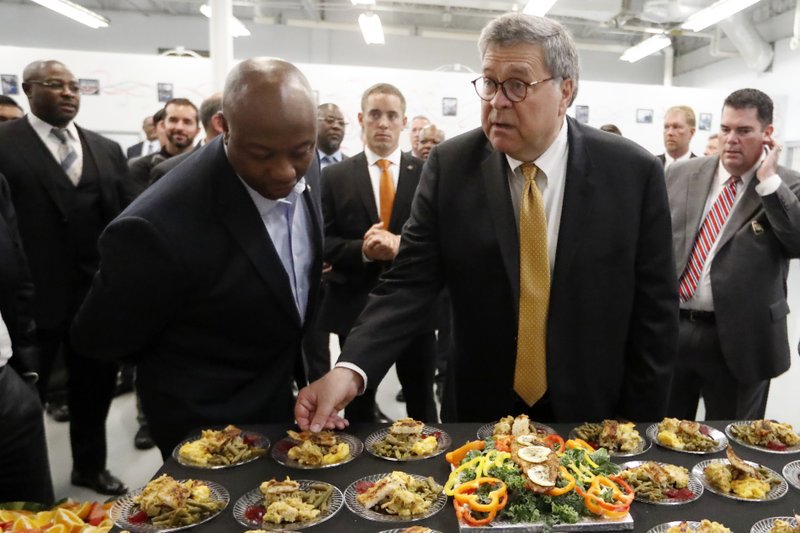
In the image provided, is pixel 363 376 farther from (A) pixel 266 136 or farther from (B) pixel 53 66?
(B) pixel 53 66

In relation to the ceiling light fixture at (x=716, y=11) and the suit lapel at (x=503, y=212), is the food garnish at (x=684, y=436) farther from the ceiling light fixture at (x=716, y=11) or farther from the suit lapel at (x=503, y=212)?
the ceiling light fixture at (x=716, y=11)

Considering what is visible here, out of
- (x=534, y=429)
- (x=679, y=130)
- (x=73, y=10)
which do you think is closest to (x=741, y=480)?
(x=534, y=429)

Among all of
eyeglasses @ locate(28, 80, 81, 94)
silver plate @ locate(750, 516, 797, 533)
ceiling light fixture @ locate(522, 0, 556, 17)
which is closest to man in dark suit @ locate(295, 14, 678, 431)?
→ silver plate @ locate(750, 516, 797, 533)

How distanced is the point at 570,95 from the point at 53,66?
8.40ft

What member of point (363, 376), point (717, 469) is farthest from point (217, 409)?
point (717, 469)

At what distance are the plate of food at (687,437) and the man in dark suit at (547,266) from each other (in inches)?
8.8

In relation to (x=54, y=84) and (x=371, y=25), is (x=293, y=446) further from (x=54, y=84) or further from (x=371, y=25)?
(x=371, y=25)

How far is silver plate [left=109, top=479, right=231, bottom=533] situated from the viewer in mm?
1119

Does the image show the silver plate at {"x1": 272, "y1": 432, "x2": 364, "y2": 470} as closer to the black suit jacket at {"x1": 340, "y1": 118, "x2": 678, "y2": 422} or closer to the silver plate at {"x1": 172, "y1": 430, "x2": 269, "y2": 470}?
the silver plate at {"x1": 172, "y1": 430, "x2": 269, "y2": 470}

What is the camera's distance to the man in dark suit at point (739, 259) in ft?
8.38

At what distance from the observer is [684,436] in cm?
148

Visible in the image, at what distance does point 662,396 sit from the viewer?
1740mm

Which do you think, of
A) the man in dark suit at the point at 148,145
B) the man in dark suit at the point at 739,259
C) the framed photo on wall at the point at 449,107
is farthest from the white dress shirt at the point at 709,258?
the framed photo on wall at the point at 449,107

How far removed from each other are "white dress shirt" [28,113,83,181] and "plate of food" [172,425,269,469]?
6.87 ft
